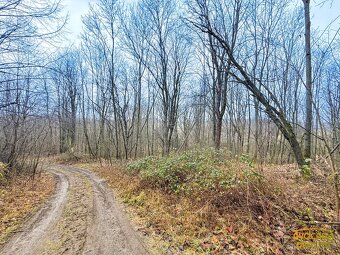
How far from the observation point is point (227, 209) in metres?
5.50

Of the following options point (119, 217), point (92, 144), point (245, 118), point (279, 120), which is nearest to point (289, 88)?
point (245, 118)

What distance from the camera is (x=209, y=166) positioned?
24.8 ft

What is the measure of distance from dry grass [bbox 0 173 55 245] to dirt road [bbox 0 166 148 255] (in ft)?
1.10

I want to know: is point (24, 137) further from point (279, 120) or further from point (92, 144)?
point (92, 144)

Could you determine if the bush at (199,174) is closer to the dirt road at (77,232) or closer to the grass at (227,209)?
the grass at (227,209)

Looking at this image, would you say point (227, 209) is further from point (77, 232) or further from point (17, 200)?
point (17, 200)

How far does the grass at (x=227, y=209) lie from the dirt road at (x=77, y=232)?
0.50 m

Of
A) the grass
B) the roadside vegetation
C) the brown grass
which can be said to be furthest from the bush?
the roadside vegetation

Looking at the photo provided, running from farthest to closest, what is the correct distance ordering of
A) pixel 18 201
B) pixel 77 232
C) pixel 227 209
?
pixel 18 201, pixel 227 209, pixel 77 232

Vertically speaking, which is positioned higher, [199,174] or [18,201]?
[199,174]

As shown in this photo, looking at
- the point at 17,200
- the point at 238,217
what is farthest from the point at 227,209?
the point at 17,200

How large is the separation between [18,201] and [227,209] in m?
7.32

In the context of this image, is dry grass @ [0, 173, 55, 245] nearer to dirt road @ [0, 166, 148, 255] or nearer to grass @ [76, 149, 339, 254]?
dirt road @ [0, 166, 148, 255]

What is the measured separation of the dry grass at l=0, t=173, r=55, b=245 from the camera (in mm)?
5621
